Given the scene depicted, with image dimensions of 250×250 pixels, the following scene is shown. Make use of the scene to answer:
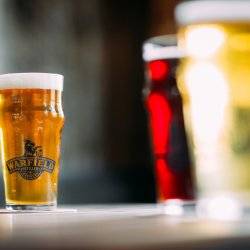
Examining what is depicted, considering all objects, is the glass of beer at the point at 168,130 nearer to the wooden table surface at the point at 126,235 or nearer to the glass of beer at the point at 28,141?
the glass of beer at the point at 28,141

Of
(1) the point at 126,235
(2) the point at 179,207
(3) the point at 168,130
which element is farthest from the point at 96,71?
(1) the point at 126,235

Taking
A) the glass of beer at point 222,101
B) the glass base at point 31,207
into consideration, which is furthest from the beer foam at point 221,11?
the glass base at point 31,207

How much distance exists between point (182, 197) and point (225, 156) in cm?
19

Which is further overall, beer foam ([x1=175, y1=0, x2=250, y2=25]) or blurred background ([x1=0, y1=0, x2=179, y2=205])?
blurred background ([x1=0, y1=0, x2=179, y2=205])

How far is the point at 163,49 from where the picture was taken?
1.17 meters

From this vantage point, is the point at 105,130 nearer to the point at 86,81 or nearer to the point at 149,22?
the point at 86,81

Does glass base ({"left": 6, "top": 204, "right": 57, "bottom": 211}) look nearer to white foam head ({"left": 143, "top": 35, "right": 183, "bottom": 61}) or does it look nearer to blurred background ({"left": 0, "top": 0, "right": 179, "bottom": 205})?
white foam head ({"left": 143, "top": 35, "right": 183, "bottom": 61})

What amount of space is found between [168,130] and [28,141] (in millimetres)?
239

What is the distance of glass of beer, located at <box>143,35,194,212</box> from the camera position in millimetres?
1183

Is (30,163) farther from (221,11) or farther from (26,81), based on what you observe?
(221,11)

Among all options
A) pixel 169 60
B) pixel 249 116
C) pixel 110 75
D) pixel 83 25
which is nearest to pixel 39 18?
pixel 83 25

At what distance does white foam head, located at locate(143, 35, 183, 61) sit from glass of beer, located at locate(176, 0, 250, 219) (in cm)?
10

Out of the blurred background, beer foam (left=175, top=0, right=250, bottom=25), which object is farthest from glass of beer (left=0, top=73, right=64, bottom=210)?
the blurred background

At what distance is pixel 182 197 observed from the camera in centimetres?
119
